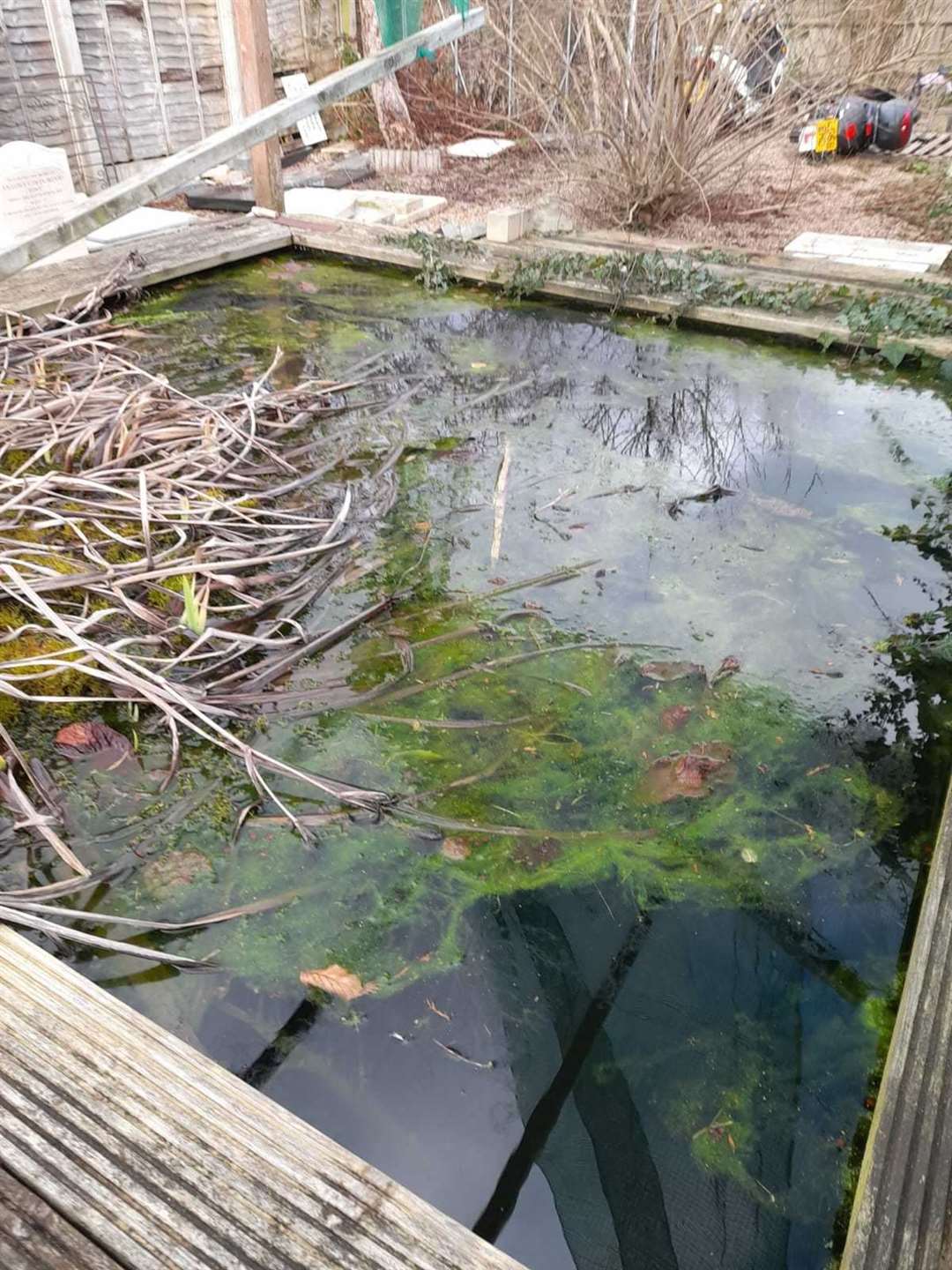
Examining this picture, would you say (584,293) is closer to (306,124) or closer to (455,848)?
(455,848)

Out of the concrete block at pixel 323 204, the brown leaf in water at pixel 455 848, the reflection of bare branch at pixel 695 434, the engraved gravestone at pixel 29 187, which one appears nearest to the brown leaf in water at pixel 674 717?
the brown leaf in water at pixel 455 848

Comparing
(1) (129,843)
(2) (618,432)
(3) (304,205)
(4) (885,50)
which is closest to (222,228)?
(3) (304,205)

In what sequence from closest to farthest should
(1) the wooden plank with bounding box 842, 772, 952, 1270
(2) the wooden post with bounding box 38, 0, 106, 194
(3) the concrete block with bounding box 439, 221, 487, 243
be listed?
(1) the wooden plank with bounding box 842, 772, 952, 1270 < (3) the concrete block with bounding box 439, 221, 487, 243 < (2) the wooden post with bounding box 38, 0, 106, 194

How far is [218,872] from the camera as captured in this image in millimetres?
1670

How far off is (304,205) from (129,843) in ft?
18.6

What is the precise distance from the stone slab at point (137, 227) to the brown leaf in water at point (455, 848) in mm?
4819

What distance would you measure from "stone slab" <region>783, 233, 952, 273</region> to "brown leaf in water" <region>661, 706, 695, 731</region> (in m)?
3.56

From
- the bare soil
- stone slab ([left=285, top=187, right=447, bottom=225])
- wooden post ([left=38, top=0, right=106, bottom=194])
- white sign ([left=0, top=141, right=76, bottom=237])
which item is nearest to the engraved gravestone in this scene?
white sign ([left=0, top=141, right=76, bottom=237])

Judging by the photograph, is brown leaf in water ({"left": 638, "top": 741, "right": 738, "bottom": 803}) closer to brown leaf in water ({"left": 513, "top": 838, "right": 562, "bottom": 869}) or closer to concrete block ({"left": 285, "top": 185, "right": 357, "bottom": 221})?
brown leaf in water ({"left": 513, "top": 838, "right": 562, "bottom": 869})

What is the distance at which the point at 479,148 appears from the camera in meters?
8.47

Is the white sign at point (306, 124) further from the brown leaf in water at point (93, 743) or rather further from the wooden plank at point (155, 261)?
the brown leaf in water at point (93, 743)

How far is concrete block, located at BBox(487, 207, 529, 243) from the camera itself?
4.89 m

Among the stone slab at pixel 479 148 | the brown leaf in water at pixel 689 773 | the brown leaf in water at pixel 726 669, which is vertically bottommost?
the brown leaf in water at pixel 689 773

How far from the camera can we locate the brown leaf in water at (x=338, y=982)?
147cm
